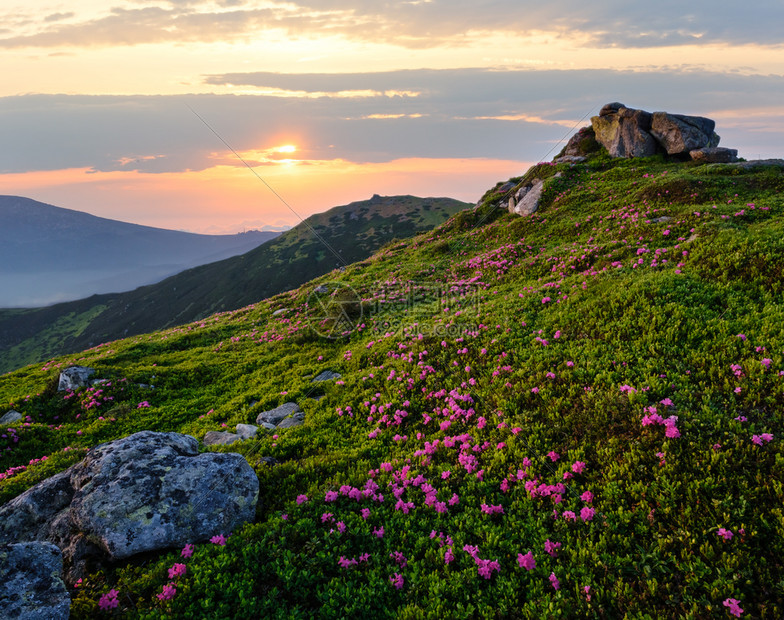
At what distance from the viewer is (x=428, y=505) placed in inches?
304

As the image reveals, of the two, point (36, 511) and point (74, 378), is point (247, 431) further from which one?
point (74, 378)

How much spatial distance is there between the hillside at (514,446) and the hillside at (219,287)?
384 ft

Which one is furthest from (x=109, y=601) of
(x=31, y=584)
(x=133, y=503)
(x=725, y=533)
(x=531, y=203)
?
(x=531, y=203)

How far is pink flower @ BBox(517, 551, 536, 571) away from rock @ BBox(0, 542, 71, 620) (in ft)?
22.2

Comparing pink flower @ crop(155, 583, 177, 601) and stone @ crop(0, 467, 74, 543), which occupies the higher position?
pink flower @ crop(155, 583, 177, 601)

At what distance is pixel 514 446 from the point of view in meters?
8.66

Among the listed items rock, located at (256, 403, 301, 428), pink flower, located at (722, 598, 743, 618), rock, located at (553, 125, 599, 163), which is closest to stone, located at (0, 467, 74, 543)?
rock, located at (256, 403, 301, 428)

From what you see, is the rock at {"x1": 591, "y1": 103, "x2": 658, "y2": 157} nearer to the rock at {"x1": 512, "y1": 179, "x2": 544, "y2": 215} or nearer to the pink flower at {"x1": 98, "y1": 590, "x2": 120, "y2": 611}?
the rock at {"x1": 512, "y1": 179, "x2": 544, "y2": 215}

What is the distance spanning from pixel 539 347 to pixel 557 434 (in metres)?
3.91

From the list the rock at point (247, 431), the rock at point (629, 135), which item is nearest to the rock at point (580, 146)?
the rock at point (629, 135)

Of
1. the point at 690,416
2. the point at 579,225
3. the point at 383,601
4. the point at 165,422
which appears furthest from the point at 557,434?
the point at 579,225

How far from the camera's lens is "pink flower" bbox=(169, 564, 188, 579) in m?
6.15

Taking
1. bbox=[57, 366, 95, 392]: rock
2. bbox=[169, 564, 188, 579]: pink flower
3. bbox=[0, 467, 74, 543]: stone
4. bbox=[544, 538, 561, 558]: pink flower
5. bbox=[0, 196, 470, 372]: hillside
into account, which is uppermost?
bbox=[544, 538, 561, 558]: pink flower

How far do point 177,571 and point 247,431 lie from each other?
234 inches
